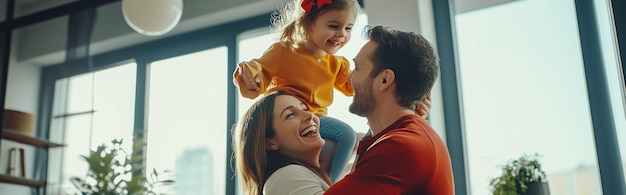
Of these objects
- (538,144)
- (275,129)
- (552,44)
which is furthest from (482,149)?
(275,129)

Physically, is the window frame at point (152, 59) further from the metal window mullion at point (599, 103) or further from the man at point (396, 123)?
the man at point (396, 123)

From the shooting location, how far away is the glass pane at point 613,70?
252 centimetres

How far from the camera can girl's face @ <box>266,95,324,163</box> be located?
181 centimetres

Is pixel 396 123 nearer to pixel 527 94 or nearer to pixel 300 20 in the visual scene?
pixel 300 20

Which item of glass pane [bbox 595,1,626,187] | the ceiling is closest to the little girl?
glass pane [bbox 595,1,626,187]

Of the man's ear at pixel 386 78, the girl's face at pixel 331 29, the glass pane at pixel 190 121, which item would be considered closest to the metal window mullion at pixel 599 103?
the girl's face at pixel 331 29

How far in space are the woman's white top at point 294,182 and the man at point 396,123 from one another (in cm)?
17

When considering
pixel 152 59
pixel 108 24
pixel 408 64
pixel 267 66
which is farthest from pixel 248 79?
pixel 108 24

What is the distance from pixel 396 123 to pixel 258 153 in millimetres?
416

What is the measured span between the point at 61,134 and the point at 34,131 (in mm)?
228

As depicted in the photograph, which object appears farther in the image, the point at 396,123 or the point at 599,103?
the point at 599,103

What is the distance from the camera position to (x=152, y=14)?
262 centimetres

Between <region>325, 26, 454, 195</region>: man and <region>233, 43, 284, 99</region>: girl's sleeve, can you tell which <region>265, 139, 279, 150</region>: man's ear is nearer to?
<region>233, 43, 284, 99</region>: girl's sleeve

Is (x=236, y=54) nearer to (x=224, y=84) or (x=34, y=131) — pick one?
(x=224, y=84)
